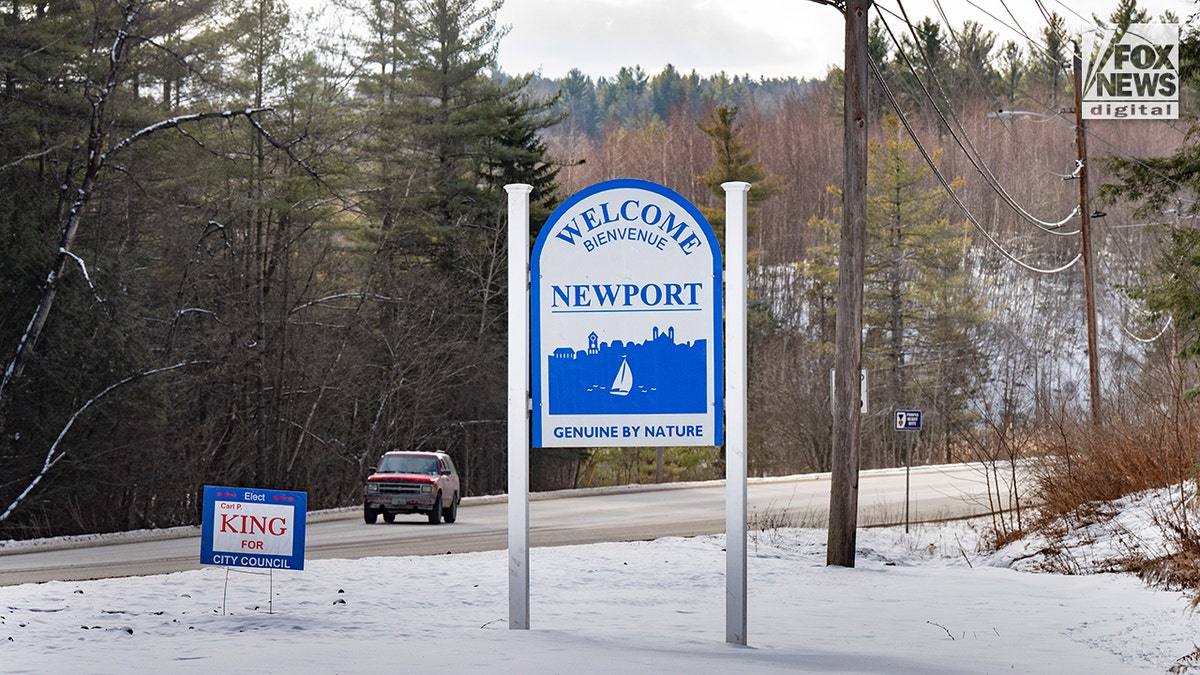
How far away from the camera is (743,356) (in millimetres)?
10086

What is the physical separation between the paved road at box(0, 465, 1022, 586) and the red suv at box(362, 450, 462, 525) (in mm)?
379

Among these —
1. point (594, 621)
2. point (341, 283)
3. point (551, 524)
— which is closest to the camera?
point (594, 621)

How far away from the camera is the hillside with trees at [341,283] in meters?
26.8

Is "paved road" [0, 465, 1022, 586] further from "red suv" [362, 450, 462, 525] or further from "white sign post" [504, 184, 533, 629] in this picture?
"white sign post" [504, 184, 533, 629]

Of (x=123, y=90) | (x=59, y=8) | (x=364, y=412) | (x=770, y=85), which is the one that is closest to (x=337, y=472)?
(x=364, y=412)

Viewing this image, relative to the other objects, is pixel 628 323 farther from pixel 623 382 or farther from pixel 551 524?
pixel 551 524

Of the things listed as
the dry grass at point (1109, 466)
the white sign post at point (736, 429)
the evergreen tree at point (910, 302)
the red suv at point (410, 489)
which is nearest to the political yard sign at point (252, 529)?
the white sign post at point (736, 429)

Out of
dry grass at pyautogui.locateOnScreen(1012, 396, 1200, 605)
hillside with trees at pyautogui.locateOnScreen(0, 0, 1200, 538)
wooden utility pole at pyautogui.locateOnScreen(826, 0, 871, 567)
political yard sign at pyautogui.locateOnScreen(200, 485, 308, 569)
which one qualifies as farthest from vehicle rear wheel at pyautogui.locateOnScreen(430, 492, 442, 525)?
political yard sign at pyautogui.locateOnScreen(200, 485, 308, 569)

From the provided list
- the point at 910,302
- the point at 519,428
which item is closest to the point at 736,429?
the point at 519,428

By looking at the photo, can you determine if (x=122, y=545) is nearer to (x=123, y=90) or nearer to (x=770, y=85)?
(x=123, y=90)

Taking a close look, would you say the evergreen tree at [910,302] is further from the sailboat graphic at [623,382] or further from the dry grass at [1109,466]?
the sailboat graphic at [623,382]

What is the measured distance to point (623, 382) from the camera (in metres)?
10.2

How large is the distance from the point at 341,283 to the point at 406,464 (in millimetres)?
18088

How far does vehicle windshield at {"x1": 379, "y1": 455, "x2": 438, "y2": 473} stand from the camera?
87.0 ft
